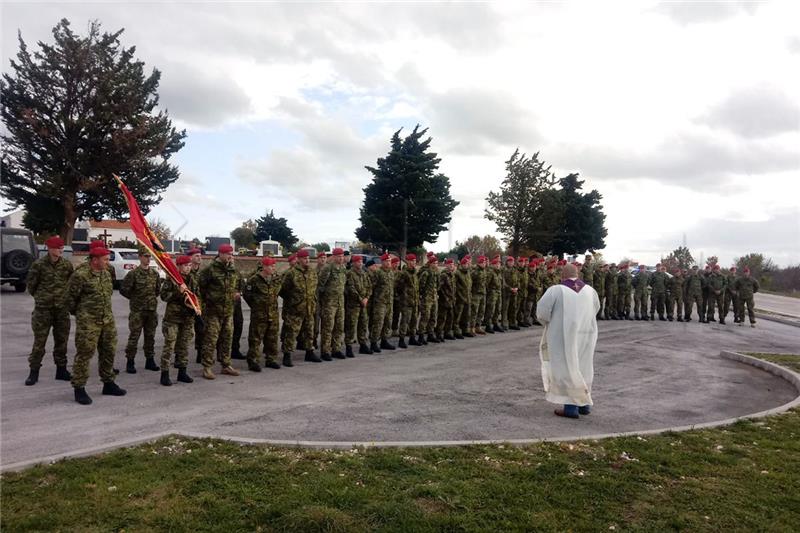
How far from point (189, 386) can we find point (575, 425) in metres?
5.44

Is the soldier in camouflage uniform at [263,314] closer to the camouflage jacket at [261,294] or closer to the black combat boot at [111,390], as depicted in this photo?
the camouflage jacket at [261,294]

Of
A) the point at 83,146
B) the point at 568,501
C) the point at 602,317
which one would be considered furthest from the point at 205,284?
the point at 83,146

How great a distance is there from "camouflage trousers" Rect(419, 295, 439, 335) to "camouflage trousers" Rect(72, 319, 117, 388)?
715cm

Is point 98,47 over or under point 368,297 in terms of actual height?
over

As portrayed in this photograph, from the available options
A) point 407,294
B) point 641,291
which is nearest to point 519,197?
point 641,291

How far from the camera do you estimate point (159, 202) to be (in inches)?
1412

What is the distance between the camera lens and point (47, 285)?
8.12m

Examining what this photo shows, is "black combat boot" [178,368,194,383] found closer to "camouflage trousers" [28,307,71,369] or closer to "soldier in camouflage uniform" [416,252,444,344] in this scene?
"camouflage trousers" [28,307,71,369]

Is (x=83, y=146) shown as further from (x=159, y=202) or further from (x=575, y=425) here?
(x=575, y=425)

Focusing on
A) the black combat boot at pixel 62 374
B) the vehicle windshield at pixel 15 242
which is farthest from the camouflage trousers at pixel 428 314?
the vehicle windshield at pixel 15 242

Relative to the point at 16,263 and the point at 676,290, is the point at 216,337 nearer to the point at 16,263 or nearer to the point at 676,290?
the point at 16,263

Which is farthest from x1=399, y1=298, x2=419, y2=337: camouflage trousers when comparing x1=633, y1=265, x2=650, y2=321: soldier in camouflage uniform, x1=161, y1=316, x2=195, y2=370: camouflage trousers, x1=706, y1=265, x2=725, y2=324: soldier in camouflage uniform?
x1=706, y1=265, x2=725, y2=324: soldier in camouflage uniform

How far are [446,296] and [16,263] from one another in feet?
53.4

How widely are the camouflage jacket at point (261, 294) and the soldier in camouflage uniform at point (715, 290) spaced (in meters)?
17.0
